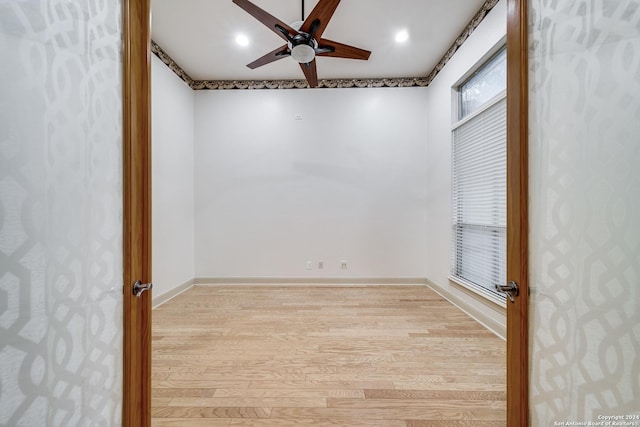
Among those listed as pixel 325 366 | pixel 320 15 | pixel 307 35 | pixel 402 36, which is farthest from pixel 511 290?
pixel 402 36

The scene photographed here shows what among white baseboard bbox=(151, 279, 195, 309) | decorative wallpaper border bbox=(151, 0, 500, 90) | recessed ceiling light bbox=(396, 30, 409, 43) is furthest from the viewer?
decorative wallpaper border bbox=(151, 0, 500, 90)

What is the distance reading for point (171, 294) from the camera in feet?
10.7

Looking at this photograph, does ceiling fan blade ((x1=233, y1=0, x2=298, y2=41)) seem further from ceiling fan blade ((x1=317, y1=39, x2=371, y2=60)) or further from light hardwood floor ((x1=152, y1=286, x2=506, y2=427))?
light hardwood floor ((x1=152, y1=286, x2=506, y2=427))

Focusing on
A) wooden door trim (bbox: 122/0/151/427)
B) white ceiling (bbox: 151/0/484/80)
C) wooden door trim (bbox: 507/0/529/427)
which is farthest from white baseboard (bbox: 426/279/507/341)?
white ceiling (bbox: 151/0/484/80)

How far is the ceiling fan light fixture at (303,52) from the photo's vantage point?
205cm

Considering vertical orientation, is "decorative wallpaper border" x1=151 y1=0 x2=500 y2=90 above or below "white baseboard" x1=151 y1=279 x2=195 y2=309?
above

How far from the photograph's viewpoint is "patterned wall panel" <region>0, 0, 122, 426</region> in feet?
2.06

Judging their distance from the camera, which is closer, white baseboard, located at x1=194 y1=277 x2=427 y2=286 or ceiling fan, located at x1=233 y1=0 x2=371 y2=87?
ceiling fan, located at x1=233 y1=0 x2=371 y2=87

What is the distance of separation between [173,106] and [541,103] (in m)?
3.84

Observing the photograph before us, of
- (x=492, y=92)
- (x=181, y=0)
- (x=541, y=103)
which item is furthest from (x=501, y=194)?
(x=181, y=0)

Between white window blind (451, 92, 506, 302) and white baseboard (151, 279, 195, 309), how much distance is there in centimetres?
366

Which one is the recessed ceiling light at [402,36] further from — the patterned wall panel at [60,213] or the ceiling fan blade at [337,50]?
the patterned wall panel at [60,213]

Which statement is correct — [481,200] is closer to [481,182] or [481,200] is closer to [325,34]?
[481,182]

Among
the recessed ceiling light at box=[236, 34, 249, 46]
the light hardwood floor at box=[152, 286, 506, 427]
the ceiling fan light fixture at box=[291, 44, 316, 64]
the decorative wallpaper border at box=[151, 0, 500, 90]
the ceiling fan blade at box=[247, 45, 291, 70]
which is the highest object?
the recessed ceiling light at box=[236, 34, 249, 46]
